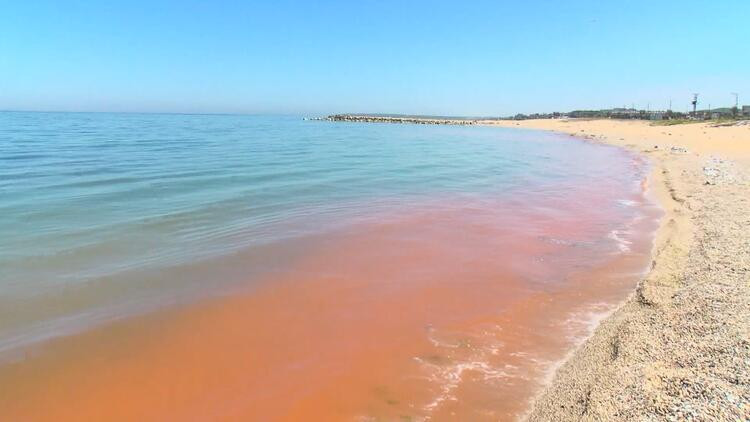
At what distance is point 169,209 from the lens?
976 cm

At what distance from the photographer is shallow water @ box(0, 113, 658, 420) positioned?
3639mm

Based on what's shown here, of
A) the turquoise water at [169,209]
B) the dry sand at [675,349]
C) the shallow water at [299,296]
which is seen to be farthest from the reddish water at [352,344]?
the turquoise water at [169,209]

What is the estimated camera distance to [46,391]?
367cm

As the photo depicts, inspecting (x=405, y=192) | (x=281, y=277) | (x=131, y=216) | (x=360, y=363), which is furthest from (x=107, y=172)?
(x=360, y=363)

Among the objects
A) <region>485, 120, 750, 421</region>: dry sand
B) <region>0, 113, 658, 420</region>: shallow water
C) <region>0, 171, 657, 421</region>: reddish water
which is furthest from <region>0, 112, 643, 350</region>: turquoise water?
<region>485, 120, 750, 421</region>: dry sand

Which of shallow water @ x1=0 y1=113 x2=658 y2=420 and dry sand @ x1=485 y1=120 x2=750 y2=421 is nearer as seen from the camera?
dry sand @ x1=485 y1=120 x2=750 y2=421

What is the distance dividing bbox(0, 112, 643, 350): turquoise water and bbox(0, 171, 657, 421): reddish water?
35.7 inches

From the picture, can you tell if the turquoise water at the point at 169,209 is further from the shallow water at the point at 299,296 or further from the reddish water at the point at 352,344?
the reddish water at the point at 352,344

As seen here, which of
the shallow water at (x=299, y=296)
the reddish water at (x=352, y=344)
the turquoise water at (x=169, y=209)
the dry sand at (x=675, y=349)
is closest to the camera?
the dry sand at (x=675, y=349)

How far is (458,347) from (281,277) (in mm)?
2861

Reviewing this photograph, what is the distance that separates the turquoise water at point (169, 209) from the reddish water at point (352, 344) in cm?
91

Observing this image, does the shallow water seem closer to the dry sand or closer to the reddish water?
the reddish water

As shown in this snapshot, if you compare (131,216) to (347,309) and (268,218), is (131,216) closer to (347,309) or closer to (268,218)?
(268,218)

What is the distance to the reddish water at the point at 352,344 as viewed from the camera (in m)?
3.49
